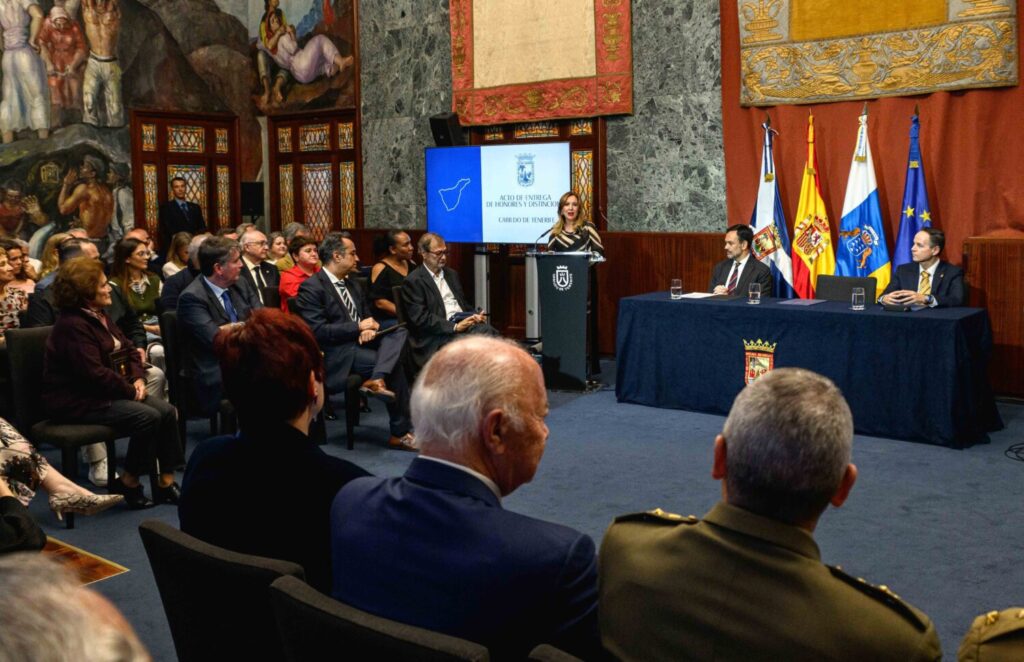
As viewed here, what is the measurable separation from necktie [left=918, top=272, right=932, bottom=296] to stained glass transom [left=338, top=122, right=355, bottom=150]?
688cm

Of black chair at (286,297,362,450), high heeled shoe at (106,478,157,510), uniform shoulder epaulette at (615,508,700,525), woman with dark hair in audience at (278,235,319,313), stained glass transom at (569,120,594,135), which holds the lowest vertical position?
high heeled shoe at (106,478,157,510)

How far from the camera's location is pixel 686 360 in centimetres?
723

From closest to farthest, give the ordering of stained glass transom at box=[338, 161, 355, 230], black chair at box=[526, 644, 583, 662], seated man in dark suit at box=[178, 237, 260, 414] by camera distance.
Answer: black chair at box=[526, 644, 583, 662] → seated man in dark suit at box=[178, 237, 260, 414] → stained glass transom at box=[338, 161, 355, 230]

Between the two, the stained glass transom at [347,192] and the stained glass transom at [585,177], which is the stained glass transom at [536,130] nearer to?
the stained glass transom at [585,177]

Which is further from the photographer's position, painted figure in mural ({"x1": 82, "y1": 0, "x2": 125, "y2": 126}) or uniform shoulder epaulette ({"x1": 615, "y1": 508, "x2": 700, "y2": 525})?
painted figure in mural ({"x1": 82, "y1": 0, "x2": 125, "y2": 126})

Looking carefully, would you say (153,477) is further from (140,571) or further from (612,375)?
(612,375)

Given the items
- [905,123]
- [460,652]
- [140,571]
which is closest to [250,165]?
[905,123]

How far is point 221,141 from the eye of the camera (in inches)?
489

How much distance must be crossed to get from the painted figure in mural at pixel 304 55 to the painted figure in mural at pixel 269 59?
0.05 ft

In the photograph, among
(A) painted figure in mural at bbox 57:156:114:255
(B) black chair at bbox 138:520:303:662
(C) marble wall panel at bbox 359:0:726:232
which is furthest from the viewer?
(A) painted figure in mural at bbox 57:156:114:255

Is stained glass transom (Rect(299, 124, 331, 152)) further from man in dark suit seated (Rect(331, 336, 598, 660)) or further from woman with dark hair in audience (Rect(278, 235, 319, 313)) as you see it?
man in dark suit seated (Rect(331, 336, 598, 660))

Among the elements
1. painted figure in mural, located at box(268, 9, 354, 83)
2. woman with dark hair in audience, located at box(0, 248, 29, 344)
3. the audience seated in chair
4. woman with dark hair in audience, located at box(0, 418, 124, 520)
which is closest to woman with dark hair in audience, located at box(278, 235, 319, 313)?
woman with dark hair in audience, located at box(0, 248, 29, 344)

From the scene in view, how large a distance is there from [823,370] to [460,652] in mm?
5438

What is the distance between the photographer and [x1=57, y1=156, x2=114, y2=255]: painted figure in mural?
11062 mm
